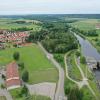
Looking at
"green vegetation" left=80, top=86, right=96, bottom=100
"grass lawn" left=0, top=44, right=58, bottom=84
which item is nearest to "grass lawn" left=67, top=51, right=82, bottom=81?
"grass lawn" left=0, top=44, right=58, bottom=84

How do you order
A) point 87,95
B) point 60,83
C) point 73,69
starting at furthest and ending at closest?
point 73,69 < point 60,83 < point 87,95

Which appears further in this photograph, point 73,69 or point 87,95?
point 73,69

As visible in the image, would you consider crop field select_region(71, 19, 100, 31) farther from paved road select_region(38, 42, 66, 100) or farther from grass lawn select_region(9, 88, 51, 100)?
grass lawn select_region(9, 88, 51, 100)

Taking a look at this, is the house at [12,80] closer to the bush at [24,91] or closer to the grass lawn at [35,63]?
the grass lawn at [35,63]

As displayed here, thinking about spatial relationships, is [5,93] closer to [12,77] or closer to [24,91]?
[24,91]

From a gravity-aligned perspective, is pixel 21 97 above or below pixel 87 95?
below

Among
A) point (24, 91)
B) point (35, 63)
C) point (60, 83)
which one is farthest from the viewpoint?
point (35, 63)

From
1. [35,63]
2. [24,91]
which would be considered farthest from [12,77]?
[35,63]

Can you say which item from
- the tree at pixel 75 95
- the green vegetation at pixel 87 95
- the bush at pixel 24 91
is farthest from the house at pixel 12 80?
the tree at pixel 75 95
